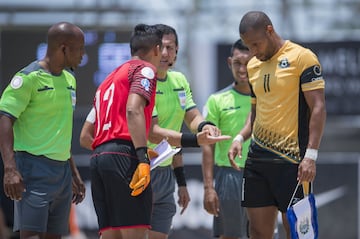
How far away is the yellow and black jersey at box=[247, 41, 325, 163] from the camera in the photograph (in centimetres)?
744

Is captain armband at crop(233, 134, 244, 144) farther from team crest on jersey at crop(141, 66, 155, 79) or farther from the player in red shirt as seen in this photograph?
team crest on jersey at crop(141, 66, 155, 79)

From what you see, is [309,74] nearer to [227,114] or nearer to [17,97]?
[227,114]

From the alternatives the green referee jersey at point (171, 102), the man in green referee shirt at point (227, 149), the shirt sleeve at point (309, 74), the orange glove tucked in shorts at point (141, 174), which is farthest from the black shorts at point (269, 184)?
the orange glove tucked in shorts at point (141, 174)

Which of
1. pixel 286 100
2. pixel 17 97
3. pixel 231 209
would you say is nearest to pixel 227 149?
pixel 231 209

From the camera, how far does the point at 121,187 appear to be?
6.77m

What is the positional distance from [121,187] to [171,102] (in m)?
1.93

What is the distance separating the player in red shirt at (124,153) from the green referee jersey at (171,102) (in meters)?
1.53

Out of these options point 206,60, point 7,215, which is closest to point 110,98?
point 7,215

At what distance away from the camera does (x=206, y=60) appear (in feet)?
61.7

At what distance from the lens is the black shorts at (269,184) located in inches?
297

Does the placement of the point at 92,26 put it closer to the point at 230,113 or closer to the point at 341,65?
the point at 341,65

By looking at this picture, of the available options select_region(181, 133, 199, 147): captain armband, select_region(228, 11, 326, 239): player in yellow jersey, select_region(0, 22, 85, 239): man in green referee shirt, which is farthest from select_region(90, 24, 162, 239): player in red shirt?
select_region(228, 11, 326, 239): player in yellow jersey

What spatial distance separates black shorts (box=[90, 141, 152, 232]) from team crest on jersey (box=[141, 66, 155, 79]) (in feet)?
1.70

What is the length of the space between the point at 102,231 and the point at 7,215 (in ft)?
18.7
